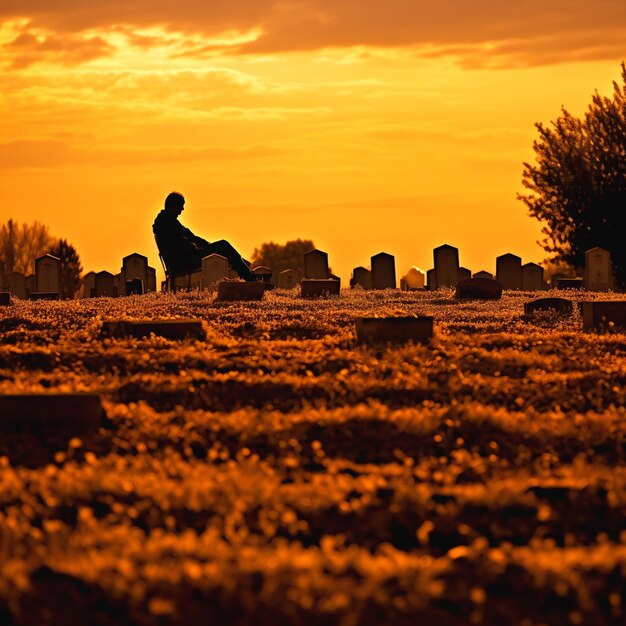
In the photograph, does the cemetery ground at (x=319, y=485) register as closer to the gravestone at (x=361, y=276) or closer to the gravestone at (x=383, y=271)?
the gravestone at (x=383, y=271)

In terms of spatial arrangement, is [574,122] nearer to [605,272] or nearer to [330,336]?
[605,272]

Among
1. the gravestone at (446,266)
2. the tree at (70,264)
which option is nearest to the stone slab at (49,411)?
the gravestone at (446,266)

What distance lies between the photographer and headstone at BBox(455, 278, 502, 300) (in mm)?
32156

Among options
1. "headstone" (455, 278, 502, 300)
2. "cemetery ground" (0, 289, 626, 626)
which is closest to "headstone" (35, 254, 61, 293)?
"headstone" (455, 278, 502, 300)

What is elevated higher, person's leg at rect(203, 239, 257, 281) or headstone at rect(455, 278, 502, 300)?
person's leg at rect(203, 239, 257, 281)

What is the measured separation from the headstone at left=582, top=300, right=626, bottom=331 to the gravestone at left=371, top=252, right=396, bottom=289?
20.1m

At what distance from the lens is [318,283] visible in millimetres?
32812

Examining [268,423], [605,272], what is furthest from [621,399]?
[605,272]

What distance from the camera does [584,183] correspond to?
4953cm

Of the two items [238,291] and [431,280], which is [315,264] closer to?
[431,280]

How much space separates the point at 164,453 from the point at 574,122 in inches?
1649

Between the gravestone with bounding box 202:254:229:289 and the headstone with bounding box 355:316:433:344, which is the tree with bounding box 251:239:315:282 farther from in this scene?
the headstone with bounding box 355:316:433:344

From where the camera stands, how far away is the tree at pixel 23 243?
9050cm

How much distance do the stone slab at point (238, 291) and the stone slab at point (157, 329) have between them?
32.2ft
